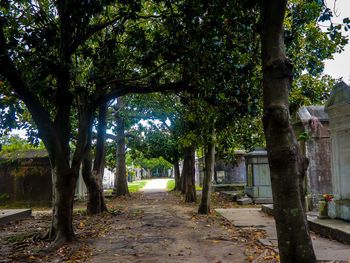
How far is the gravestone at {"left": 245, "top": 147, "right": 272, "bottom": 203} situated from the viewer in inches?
595

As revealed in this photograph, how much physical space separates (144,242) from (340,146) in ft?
19.2

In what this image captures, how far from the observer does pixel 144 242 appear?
6.93 meters

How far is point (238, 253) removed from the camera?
577cm

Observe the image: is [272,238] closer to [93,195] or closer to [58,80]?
[58,80]

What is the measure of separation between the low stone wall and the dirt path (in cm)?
431

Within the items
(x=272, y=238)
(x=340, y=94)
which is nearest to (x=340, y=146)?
(x=340, y=94)

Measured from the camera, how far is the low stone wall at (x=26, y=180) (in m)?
14.3

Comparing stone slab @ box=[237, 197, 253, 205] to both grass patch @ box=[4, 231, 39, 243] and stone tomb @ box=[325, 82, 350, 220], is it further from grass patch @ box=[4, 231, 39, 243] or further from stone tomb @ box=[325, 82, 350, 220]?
grass patch @ box=[4, 231, 39, 243]

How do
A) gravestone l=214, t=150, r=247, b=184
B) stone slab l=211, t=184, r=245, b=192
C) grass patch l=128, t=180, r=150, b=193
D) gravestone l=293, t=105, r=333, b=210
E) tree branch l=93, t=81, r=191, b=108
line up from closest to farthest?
1. tree branch l=93, t=81, r=191, b=108
2. gravestone l=293, t=105, r=333, b=210
3. stone slab l=211, t=184, r=245, b=192
4. gravestone l=214, t=150, r=247, b=184
5. grass patch l=128, t=180, r=150, b=193

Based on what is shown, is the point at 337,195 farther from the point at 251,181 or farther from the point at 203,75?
the point at 251,181

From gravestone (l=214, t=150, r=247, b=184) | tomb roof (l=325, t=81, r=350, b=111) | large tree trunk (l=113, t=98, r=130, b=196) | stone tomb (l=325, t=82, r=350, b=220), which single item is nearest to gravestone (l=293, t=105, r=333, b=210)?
stone tomb (l=325, t=82, r=350, b=220)

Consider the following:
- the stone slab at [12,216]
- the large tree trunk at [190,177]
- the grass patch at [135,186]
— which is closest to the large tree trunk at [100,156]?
the stone slab at [12,216]

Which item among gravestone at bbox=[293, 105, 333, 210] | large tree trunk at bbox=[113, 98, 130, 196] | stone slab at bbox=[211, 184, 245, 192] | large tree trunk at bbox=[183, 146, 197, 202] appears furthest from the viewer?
stone slab at bbox=[211, 184, 245, 192]

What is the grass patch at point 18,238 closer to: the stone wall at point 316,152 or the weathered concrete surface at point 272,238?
the weathered concrete surface at point 272,238
